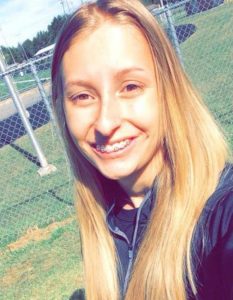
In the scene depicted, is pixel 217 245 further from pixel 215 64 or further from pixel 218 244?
pixel 215 64

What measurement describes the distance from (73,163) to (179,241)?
756 millimetres

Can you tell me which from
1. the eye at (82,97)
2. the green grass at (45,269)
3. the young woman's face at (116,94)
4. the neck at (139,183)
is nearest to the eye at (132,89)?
the young woman's face at (116,94)

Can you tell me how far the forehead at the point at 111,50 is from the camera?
1465 millimetres

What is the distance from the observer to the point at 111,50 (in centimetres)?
147

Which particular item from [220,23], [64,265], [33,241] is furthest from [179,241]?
[220,23]

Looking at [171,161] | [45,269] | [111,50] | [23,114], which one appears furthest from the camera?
[23,114]

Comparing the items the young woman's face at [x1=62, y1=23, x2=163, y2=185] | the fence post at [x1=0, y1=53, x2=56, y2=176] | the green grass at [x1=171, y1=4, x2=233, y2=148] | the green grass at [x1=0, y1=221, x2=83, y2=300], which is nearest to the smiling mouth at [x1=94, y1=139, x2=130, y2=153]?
the young woman's face at [x1=62, y1=23, x2=163, y2=185]

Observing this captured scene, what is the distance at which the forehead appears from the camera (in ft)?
4.81

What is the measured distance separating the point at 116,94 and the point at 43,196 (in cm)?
545

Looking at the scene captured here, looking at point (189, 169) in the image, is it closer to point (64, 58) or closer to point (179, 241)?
point (179, 241)

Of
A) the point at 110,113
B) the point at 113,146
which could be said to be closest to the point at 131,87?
the point at 110,113

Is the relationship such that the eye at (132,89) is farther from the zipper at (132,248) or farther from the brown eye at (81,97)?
the zipper at (132,248)

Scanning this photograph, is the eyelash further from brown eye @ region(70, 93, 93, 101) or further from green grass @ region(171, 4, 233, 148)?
green grass @ region(171, 4, 233, 148)

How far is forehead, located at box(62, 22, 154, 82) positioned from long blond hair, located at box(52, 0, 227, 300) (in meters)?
0.02
